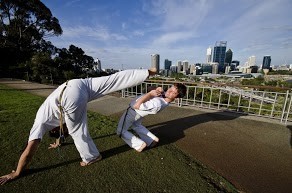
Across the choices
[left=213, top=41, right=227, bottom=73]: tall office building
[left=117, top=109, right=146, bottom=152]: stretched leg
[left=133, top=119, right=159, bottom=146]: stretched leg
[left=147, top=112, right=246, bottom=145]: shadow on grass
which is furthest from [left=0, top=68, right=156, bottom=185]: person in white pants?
[left=213, top=41, right=227, bottom=73]: tall office building

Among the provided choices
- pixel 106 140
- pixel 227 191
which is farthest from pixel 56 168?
pixel 227 191

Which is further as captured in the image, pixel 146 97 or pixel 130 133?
pixel 130 133

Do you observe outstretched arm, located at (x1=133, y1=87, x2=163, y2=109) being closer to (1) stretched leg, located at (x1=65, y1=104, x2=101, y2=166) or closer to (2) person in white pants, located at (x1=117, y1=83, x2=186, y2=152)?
(2) person in white pants, located at (x1=117, y1=83, x2=186, y2=152)

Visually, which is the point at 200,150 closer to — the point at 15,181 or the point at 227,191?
the point at 227,191

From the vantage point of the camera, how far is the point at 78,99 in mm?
2080

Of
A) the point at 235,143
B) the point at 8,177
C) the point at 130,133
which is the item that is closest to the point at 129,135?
the point at 130,133

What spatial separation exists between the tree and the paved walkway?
22.2 metres

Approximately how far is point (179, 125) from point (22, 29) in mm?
26892

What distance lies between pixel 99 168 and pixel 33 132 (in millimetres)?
1044

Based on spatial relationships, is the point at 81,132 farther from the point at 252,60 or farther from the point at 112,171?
the point at 252,60

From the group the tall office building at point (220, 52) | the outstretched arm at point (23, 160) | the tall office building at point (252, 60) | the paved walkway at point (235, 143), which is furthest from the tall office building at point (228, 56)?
the outstretched arm at point (23, 160)

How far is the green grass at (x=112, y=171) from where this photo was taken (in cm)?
206

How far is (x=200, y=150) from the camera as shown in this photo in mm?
3055

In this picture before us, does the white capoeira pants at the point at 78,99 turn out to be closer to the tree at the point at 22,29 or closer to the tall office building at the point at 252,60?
the tree at the point at 22,29
